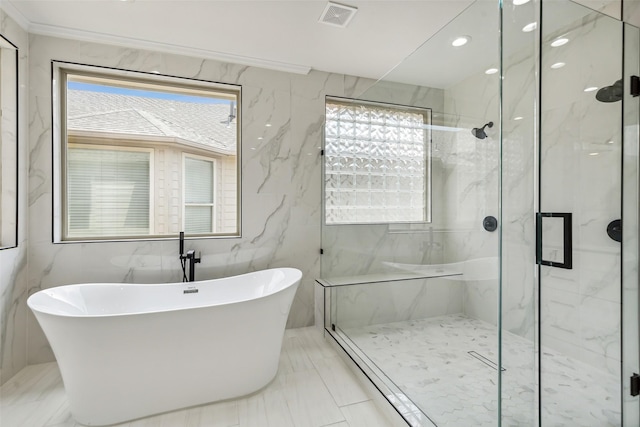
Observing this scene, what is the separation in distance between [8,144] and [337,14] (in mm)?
2470

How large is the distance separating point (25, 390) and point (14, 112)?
6.25 feet

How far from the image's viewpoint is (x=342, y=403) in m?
1.81

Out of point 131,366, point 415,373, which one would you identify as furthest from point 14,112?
point 415,373

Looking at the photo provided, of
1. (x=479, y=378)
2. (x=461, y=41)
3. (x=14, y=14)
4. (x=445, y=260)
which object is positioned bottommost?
(x=479, y=378)

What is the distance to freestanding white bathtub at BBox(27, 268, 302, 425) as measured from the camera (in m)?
1.57

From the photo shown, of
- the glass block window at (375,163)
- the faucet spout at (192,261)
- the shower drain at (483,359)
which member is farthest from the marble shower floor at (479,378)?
the faucet spout at (192,261)

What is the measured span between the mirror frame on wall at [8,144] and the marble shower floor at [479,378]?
8.85 ft

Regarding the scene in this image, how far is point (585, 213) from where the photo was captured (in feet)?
5.16

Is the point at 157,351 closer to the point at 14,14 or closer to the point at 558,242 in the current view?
Result: the point at 558,242

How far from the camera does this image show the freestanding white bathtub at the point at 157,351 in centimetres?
157

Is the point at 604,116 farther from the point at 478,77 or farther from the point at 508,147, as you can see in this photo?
the point at 508,147

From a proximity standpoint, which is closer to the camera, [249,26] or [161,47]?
[249,26]

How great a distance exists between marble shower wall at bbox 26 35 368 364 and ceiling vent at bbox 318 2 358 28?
82cm

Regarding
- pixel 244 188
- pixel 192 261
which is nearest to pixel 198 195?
pixel 244 188
